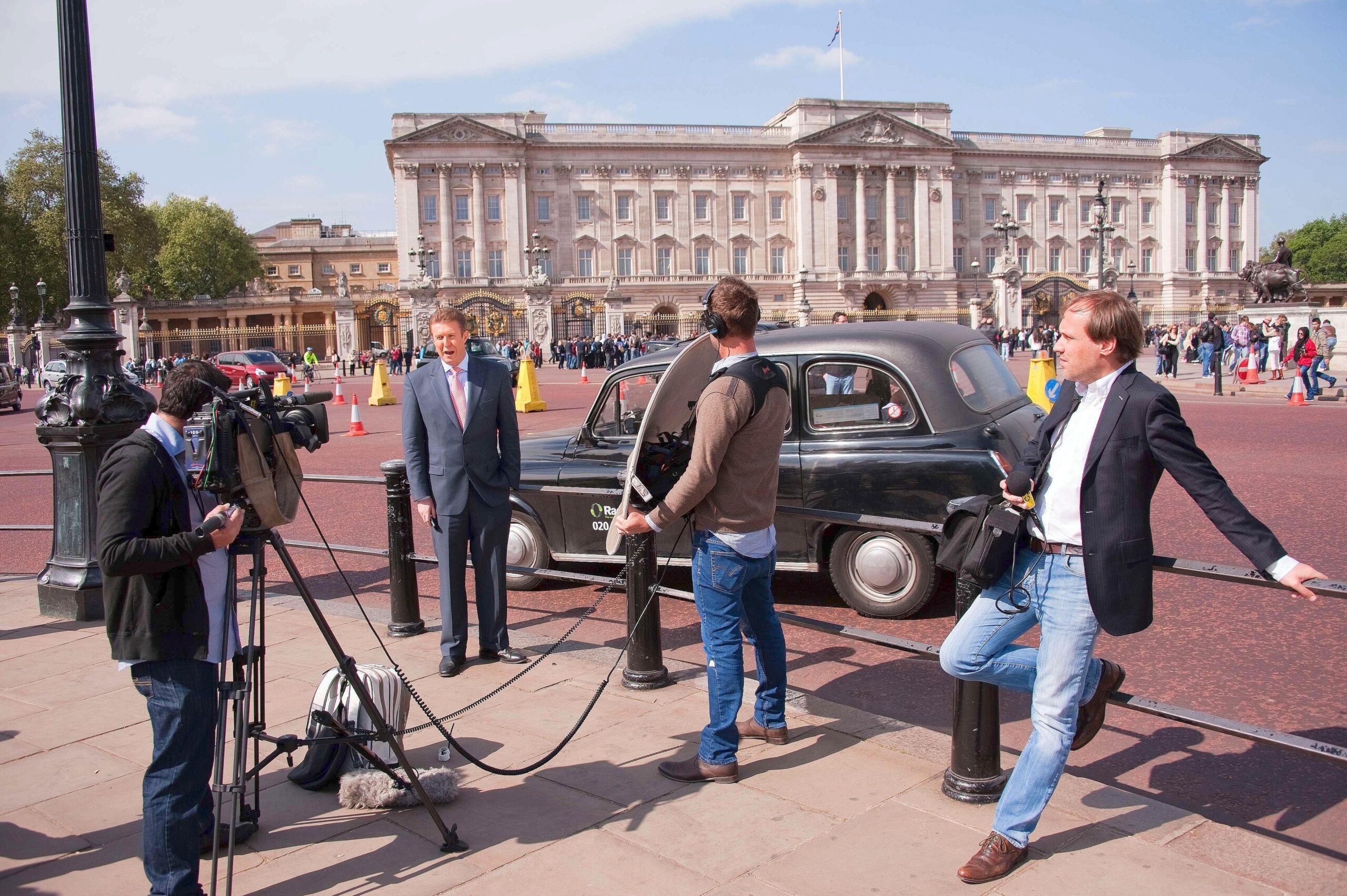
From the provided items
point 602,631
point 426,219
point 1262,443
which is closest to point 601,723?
point 602,631

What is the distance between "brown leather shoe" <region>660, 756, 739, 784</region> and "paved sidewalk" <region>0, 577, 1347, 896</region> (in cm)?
4

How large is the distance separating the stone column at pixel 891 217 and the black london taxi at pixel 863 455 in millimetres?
75809

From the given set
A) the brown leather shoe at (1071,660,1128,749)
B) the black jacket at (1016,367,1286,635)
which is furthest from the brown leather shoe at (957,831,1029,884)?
the black jacket at (1016,367,1286,635)

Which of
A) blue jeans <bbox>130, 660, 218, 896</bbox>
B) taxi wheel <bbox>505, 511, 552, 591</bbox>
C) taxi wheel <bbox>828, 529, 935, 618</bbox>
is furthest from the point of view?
taxi wheel <bbox>505, 511, 552, 591</bbox>

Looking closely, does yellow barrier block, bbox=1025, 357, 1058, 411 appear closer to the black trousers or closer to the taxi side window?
the taxi side window

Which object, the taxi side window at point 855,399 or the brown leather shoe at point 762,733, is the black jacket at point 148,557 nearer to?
the brown leather shoe at point 762,733

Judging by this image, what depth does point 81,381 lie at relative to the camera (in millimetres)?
6523

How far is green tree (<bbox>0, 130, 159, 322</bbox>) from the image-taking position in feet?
210

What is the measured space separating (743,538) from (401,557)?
286 cm

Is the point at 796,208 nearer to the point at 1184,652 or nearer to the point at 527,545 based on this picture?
the point at 527,545

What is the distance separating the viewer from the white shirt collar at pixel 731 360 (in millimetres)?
3746

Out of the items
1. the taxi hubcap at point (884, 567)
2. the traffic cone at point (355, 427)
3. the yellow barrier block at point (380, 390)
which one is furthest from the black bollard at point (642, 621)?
the yellow barrier block at point (380, 390)

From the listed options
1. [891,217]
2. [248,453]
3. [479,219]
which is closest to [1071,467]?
[248,453]

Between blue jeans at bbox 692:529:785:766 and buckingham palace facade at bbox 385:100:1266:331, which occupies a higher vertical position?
buckingham palace facade at bbox 385:100:1266:331
